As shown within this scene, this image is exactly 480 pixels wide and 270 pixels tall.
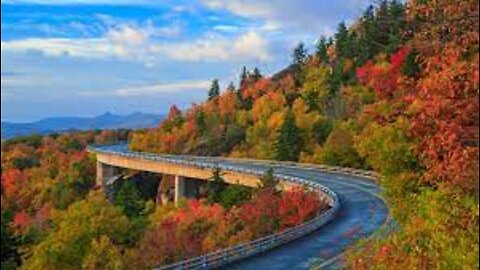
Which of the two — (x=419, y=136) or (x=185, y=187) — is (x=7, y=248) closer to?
(x=419, y=136)

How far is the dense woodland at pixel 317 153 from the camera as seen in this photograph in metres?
11.0

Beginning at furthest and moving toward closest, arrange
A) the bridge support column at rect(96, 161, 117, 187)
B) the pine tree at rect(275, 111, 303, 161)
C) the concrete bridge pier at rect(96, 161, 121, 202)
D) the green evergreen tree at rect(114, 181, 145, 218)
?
the bridge support column at rect(96, 161, 117, 187), the concrete bridge pier at rect(96, 161, 121, 202), the pine tree at rect(275, 111, 303, 161), the green evergreen tree at rect(114, 181, 145, 218)

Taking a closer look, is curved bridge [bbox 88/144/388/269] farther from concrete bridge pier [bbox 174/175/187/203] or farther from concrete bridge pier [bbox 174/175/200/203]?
concrete bridge pier [bbox 174/175/200/203]

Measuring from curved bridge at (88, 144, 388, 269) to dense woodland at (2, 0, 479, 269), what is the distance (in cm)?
274

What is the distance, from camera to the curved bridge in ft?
112

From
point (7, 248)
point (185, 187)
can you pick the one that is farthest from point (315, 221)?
point (185, 187)

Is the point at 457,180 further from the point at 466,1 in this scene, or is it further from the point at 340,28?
the point at 340,28

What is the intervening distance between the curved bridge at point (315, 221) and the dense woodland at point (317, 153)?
274 centimetres

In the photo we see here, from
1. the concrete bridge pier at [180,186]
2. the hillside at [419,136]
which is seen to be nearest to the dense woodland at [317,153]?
the hillside at [419,136]

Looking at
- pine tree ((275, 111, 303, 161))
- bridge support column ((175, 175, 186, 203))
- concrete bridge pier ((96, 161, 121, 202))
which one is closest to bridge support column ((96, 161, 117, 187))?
concrete bridge pier ((96, 161, 121, 202))

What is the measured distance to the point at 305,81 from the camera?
430 ft

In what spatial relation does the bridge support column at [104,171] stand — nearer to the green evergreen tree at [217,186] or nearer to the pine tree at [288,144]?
the pine tree at [288,144]

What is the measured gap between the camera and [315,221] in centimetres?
4666

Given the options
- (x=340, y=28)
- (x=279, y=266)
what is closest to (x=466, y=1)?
(x=279, y=266)
